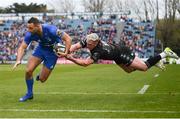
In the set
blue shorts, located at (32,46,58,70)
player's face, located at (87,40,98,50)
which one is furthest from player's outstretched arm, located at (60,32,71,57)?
blue shorts, located at (32,46,58,70)

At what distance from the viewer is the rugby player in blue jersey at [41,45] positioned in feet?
39.9

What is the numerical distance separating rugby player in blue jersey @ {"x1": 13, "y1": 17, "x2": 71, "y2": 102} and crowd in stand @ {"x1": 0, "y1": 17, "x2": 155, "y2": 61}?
49.2m

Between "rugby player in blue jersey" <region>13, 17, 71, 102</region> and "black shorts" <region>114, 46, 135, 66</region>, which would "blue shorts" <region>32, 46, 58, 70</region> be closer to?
"rugby player in blue jersey" <region>13, 17, 71, 102</region>

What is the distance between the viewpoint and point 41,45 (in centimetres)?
1302

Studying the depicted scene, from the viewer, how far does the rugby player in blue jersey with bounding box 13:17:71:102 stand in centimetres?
1216

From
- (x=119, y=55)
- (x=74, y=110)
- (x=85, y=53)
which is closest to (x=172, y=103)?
(x=119, y=55)

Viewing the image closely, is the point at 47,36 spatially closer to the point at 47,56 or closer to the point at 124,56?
the point at 47,56

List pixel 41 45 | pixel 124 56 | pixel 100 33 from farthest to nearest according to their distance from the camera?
1. pixel 100 33
2. pixel 41 45
3. pixel 124 56

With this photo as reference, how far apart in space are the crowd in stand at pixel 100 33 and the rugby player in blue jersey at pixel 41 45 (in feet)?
161

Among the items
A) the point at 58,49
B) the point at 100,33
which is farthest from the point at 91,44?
the point at 100,33

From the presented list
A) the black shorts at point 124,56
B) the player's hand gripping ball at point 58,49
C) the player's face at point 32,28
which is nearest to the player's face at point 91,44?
the player's hand gripping ball at point 58,49

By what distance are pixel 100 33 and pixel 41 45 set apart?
53137 mm

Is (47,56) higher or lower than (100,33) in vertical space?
higher

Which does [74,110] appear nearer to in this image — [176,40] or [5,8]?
[176,40]
